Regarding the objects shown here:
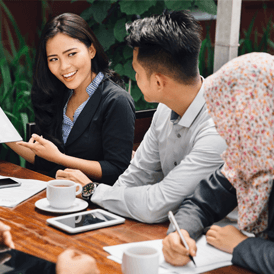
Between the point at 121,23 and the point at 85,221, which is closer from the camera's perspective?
the point at 85,221

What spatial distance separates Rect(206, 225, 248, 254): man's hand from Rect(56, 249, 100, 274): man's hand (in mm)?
358

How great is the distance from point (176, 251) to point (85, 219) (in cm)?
39

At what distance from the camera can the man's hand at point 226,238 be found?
112 cm

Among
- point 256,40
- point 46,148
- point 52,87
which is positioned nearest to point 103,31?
point 256,40

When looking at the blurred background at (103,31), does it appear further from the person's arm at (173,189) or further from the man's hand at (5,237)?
the man's hand at (5,237)

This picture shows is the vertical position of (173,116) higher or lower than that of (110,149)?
higher

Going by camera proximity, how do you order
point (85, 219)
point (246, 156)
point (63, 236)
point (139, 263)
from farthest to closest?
point (85, 219) → point (63, 236) → point (246, 156) → point (139, 263)

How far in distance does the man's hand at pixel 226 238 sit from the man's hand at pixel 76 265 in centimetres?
36

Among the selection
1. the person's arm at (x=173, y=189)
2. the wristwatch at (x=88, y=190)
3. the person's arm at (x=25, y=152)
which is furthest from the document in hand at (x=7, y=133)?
the person's arm at (x=173, y=189)

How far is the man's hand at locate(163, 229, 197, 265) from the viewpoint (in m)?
1.05

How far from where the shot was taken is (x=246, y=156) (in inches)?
41.3

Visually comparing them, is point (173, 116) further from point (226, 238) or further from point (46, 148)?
point (46, 148)

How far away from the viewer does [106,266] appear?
104 centimetres

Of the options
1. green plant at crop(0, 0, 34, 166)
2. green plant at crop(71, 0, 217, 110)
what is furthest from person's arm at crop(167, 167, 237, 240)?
green plant at crop(71, 0, 217, 110)
